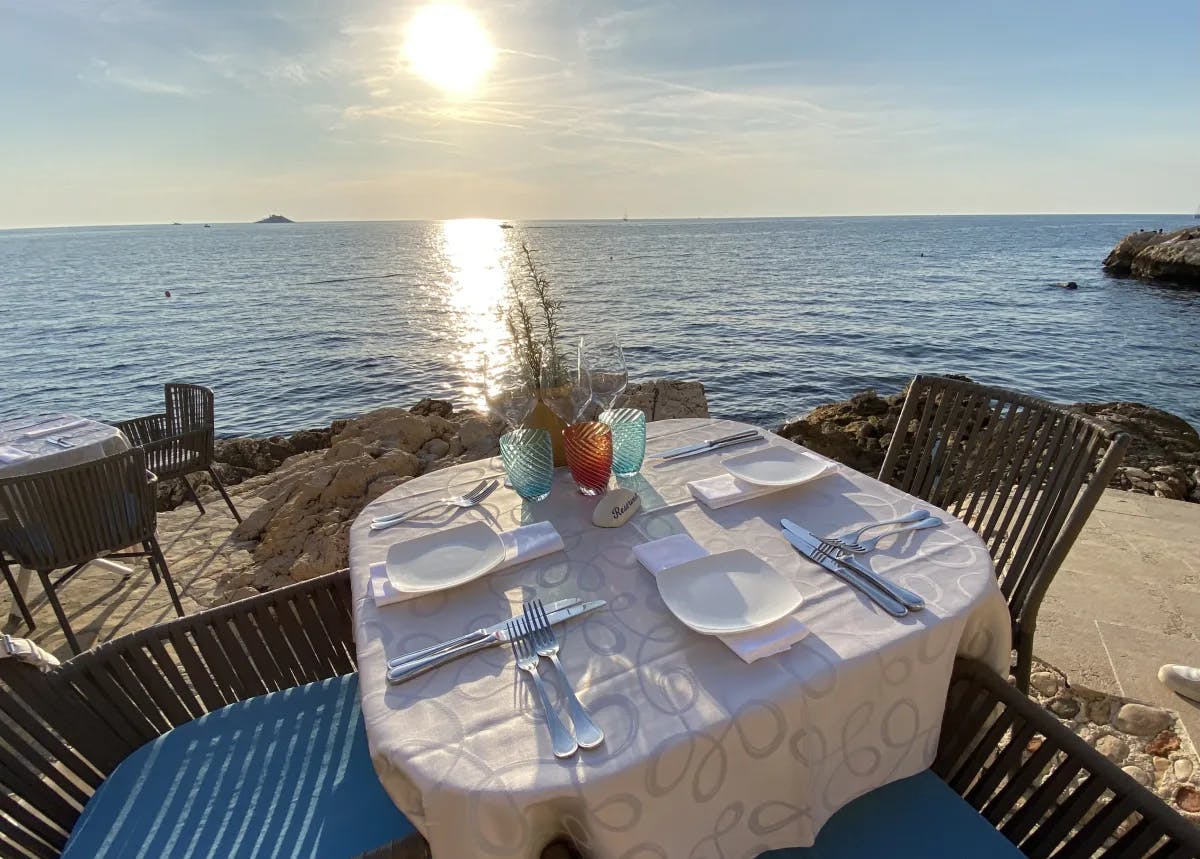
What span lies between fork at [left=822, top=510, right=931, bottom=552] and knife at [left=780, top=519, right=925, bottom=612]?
33 mm

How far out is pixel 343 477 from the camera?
4.39 m

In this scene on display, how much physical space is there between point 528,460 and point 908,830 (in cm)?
119

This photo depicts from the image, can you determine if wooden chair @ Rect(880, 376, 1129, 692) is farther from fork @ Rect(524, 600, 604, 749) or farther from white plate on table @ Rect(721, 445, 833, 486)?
fork @ Rect(524, 600, 604, 749)

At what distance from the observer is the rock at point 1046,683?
2.26 m

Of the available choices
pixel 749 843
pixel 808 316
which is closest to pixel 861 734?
pixel 749 843

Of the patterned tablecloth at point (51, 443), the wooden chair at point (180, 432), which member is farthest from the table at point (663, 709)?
the wooden chair at point (180, 432)

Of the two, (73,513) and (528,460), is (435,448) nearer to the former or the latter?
(73,513)

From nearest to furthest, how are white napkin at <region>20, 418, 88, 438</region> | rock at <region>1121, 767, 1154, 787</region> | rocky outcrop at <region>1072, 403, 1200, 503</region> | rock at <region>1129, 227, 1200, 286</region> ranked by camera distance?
rock at <region>1121, 767, 1154, 787</region> → white napkin at <region>20, 418, 88, 438</region> → rocky outcrop at <region>1072, 403, 1200, 503</region> → rock at <region>1129, 227, 1200, 286</region>

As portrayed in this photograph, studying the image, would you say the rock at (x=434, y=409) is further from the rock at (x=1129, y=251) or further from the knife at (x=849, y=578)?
the rock at (x=1129, y=251)

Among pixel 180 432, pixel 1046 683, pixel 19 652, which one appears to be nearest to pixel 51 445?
pixel 180 432

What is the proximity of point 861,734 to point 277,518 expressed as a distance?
4234 mm

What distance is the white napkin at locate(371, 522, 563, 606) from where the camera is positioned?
1.28 m

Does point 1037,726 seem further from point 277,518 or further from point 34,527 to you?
point 277,518

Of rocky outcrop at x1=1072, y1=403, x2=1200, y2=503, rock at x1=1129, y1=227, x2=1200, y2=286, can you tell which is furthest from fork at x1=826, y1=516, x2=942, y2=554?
rock at x1=1129, y1=227, x2=1200, y2=286
